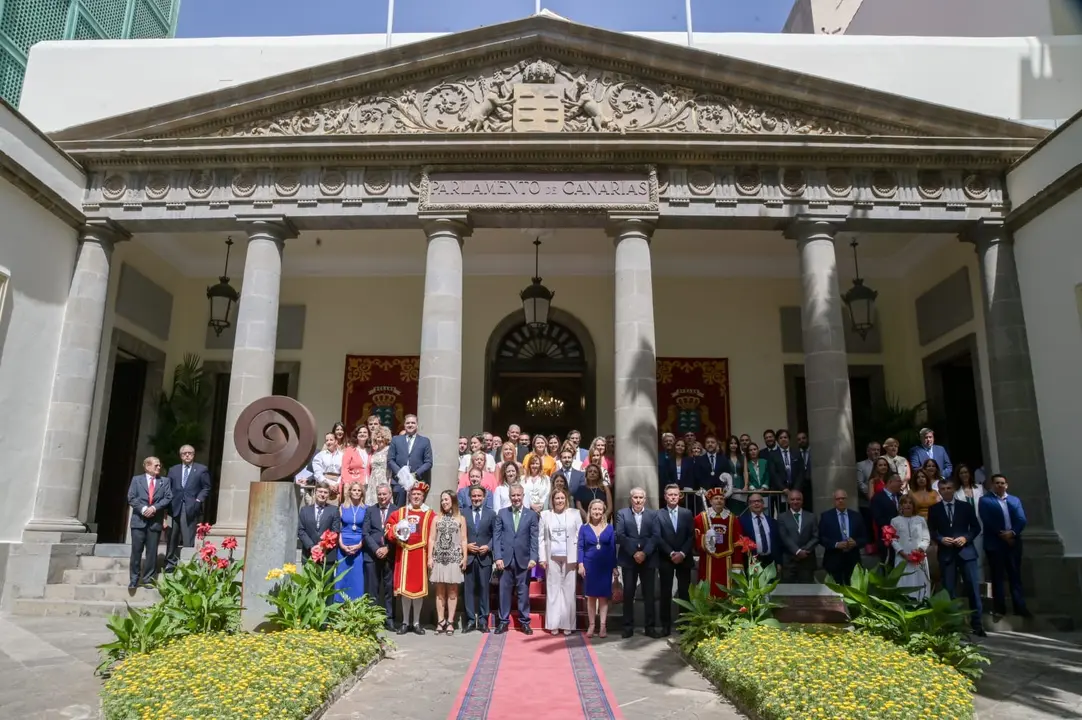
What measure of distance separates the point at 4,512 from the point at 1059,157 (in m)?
15.4

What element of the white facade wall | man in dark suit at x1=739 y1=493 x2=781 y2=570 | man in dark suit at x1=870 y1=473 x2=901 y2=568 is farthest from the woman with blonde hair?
the white facade wall

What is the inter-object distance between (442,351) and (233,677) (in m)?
6.19

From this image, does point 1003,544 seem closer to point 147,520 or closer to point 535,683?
point 535,683

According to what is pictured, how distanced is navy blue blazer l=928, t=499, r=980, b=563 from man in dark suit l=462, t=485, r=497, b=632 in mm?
5476

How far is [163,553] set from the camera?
35.6ft

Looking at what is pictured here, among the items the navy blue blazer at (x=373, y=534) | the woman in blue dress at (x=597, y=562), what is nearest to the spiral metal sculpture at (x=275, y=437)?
the navy blue blazer at (x=373, y=534)

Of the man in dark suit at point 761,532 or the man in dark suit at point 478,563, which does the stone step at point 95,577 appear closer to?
the man in dark suit at point 478,563

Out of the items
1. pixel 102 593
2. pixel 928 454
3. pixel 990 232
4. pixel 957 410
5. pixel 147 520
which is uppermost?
pixel 990 232

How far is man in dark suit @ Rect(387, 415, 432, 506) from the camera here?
9.98 meters

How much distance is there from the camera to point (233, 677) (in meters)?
5.15

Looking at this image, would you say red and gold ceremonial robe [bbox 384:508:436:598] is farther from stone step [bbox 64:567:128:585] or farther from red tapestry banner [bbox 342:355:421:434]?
red tapestry banner [bbox 342:355:421:434]

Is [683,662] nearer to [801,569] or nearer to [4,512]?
[801,569]

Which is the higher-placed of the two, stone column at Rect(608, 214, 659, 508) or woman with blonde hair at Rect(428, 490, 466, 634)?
stone column at Rect(608, 214, 659, 508)

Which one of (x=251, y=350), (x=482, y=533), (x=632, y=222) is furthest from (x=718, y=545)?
(x=251, y=350)
